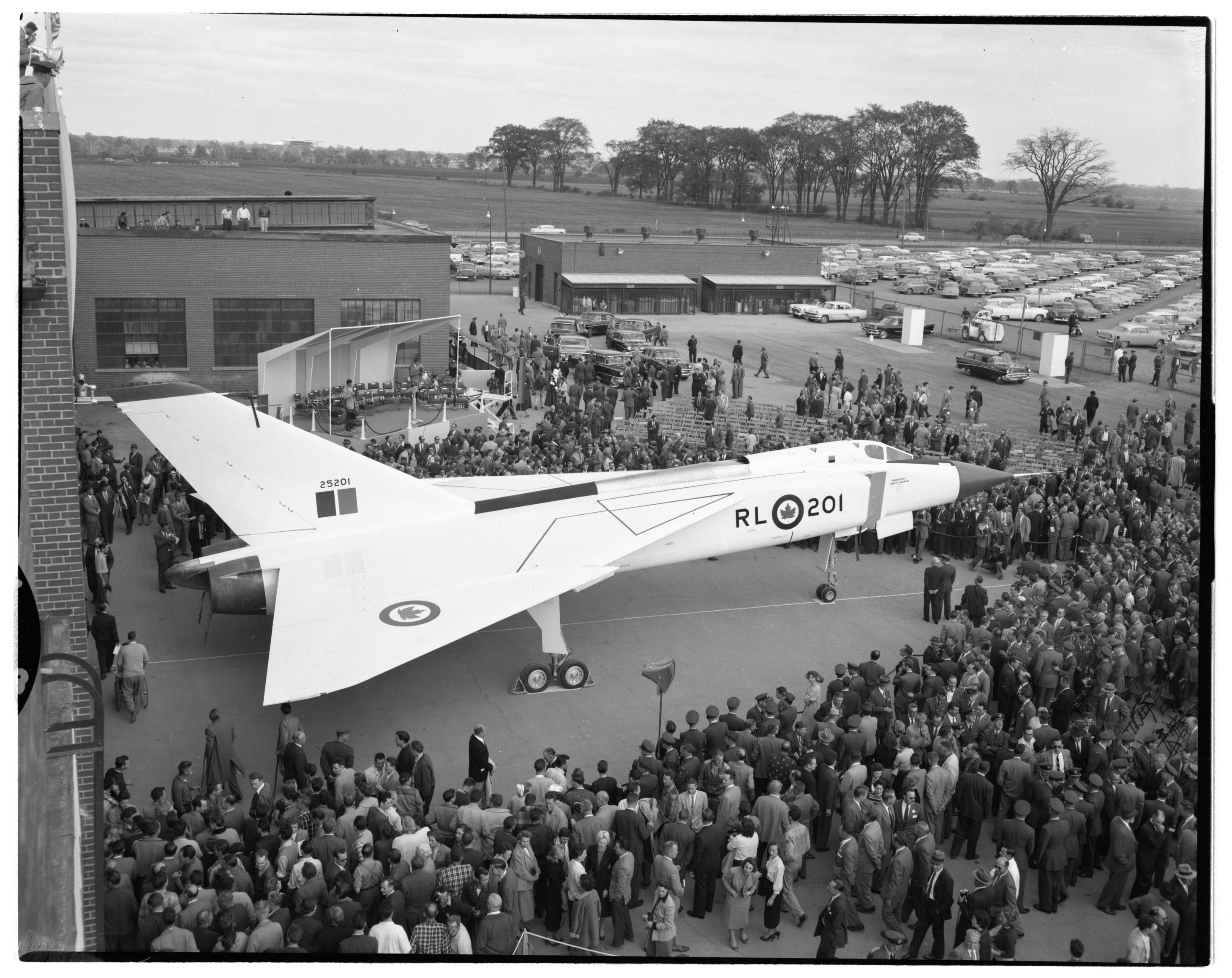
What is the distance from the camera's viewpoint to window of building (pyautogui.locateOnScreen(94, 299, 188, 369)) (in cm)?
3928

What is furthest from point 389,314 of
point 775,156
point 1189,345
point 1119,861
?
point 775,156

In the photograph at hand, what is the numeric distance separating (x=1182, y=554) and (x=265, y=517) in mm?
17328

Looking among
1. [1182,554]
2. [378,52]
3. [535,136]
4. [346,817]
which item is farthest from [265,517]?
[535,136]

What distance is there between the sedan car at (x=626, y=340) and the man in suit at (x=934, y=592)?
28280 mm

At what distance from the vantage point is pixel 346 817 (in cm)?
1251

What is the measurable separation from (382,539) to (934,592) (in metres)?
10.3

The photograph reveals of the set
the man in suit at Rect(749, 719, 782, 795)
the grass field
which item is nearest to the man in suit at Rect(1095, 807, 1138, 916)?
the man in suit at Rect(749, 719, 782, 795)

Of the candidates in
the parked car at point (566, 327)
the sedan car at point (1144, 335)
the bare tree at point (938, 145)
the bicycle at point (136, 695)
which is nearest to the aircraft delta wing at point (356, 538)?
the bicycle at point (136, 695)

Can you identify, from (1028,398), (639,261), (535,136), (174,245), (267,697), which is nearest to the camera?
(267,697)

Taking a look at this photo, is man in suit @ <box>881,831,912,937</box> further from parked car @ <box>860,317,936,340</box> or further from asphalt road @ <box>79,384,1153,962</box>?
parked car @ <box>860,317,936,340</box>

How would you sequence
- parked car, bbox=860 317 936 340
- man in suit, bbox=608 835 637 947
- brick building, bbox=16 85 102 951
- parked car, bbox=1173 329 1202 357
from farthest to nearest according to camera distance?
parked car, bbox=860 317 936 340, parked car, bbox=1173 329 1202 357, man in suit, bbox=608 835 637 947, brick building, bbox=16 85 102 951

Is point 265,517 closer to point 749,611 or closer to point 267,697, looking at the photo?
point 267,697

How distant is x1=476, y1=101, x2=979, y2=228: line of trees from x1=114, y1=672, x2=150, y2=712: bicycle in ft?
296

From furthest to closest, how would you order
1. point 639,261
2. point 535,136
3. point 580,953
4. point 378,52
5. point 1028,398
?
point 535,136, point 639,261, point 378,52, point 1028,398, point 580,953
